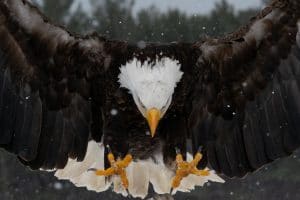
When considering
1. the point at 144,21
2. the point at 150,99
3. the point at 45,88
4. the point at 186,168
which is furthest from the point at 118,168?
the point at 144,21

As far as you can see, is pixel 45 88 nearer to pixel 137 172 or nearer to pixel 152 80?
pixel 152 80

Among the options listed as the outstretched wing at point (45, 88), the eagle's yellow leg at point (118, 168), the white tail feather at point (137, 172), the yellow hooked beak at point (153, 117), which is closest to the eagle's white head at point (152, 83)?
the yellow hooked beak at point (153, 117)

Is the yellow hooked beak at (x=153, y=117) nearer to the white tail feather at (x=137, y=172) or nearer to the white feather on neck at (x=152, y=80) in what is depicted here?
the white feather on neck at (x=152, y=80)

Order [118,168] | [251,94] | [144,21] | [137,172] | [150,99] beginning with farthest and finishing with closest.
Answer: [144,21]
[137,172]
[251,94]
[118,168]
[150,99]

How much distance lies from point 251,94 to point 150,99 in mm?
843

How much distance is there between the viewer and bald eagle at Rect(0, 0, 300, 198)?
4.64 m

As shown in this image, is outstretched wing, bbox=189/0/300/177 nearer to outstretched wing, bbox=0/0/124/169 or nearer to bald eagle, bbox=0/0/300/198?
bald eagle, bbox=0/0/300/198

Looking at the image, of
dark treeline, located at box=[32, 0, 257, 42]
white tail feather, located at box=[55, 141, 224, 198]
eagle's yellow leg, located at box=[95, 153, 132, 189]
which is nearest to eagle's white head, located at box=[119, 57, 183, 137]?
eagle's yellow leg, located at box=[95, 153, 132, 189]

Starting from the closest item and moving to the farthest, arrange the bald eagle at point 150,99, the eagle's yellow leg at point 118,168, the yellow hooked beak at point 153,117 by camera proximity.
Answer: the yellow hooked beak at point 153,117 < the bald eagle at point 150,99 < the eagle's yellow leg at point 118,168

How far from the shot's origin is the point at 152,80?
453 centimetres

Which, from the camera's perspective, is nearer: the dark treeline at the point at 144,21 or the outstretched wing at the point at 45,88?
the outstretched wing at the point at 45,88

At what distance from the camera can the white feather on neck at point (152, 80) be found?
4492 mm

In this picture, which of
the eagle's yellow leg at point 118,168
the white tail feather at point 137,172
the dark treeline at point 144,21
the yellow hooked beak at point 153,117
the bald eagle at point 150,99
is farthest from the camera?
the dark treeline at point 144,21

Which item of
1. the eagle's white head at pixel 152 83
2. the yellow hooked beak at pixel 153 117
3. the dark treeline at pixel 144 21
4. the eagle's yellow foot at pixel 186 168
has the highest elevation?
the dark treeline at pixel 144 21
